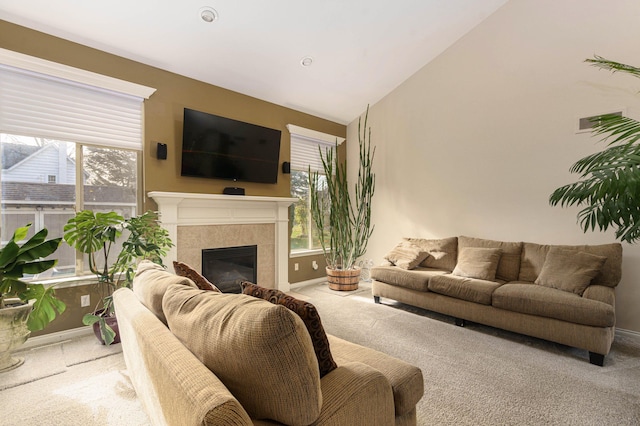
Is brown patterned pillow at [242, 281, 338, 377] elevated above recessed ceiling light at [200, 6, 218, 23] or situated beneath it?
situated beneath

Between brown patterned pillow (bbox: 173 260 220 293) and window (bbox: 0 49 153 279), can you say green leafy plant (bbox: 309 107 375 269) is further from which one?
brown patterned pillow (bbox: 173 260 220 293)

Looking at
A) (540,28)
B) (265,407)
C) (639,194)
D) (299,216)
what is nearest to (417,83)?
(540,28)

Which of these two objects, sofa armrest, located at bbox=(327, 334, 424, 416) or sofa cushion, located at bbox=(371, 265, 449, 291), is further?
sofa cushion, located at bbox=(371, 265, 449, 291)

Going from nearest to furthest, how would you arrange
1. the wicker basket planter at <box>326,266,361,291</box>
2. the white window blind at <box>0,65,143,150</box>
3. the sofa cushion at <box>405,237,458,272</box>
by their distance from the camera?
the white window blind at <box>0,65,143,150</box>, the sofa cushion at <box>405,237,458,272</box>, the wicker basket planter at <box>326,266,361,291</box>

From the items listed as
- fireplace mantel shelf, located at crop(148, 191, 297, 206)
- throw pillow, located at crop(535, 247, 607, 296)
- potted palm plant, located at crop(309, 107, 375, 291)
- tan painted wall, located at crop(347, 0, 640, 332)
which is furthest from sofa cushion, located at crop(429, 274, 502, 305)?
fireplace mantel shelf, located at crop(148, 191, 297, 206)

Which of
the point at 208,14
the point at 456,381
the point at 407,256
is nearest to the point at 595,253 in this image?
the point at 407,256

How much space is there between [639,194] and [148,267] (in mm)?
2749

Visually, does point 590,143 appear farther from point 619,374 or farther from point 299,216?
point 299,216

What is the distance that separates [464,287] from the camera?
3.27m

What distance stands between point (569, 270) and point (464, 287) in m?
0.92

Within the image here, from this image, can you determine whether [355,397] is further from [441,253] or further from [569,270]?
[441,253]

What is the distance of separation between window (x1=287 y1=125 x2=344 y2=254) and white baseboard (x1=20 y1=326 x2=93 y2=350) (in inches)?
107

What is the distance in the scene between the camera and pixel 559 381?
2227 mm

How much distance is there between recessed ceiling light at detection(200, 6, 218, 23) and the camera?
117 inches
